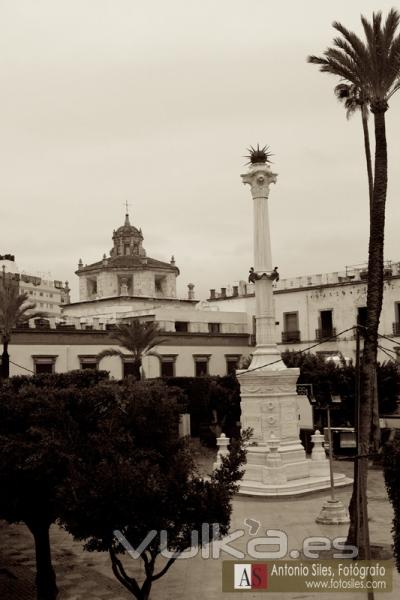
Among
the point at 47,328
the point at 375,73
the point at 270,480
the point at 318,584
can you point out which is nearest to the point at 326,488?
the point at 270,480

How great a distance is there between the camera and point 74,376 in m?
14.3

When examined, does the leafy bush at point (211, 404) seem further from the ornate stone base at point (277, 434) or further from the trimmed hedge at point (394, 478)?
the trimmed hedge at point (394, 478)

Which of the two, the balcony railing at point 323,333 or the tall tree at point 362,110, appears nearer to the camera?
the tall tree at point 362,110

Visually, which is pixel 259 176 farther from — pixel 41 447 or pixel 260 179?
pixel 41 447

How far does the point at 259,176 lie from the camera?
23.6 m

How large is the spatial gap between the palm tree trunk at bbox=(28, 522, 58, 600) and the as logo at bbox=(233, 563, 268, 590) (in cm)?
330

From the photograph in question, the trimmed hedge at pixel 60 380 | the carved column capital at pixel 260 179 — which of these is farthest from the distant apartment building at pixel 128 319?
the trimmed hedge at pixel 60 380

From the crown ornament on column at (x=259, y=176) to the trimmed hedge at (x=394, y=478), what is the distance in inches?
598

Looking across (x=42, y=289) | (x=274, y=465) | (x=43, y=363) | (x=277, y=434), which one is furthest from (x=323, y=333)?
(x=42, y=289)

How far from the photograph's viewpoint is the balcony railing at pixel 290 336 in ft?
142

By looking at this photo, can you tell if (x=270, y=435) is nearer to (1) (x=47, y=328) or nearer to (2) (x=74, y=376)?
(2) (x=74, y=376)

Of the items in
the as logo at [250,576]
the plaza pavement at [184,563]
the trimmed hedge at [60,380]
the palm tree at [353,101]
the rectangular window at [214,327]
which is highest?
the palm tree at [353,101]

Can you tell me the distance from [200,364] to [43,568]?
29165mm

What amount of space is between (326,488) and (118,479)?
593 inches
